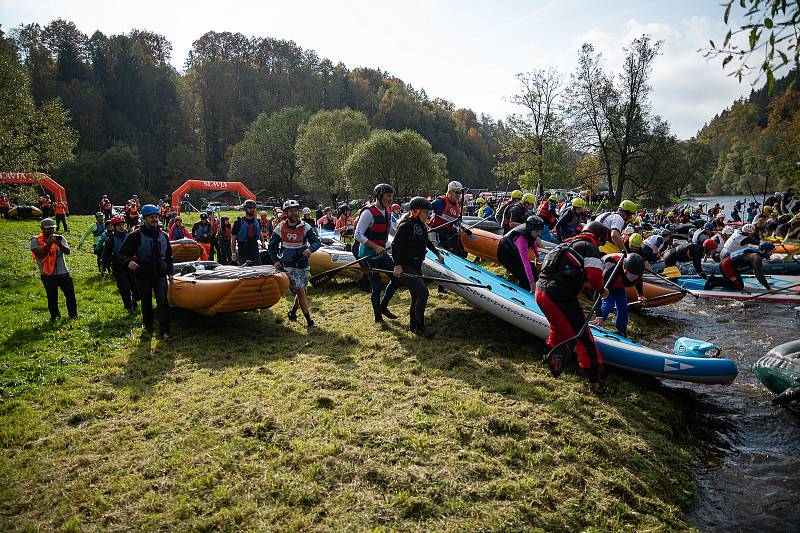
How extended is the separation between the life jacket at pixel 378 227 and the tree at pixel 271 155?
4953 cm

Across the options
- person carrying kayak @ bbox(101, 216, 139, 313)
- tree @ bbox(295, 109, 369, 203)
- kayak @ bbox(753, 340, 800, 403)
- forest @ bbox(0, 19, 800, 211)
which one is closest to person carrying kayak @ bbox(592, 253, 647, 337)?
kayak @ bbox(753, 340, 800, 403)

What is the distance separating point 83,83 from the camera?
55438 mm

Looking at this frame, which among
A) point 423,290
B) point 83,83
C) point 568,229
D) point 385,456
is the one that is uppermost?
point 83,83

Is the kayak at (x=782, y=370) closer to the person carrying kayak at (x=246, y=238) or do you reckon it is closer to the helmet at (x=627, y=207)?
the helmet at (x=627, y=207)

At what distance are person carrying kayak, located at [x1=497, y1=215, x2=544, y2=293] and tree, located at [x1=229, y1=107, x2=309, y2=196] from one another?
4940 centimetres

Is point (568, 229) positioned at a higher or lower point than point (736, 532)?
higher

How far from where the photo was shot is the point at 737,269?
10672mm

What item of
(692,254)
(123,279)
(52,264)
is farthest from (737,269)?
(52,264)

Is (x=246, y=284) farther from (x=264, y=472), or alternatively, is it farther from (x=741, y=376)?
(x=741, y=376)

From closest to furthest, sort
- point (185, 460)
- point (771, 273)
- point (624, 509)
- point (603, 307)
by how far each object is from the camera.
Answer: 1. point (624, 509)
2. point (185, 460)
3. point (603, 307)
4. point (771, 273)

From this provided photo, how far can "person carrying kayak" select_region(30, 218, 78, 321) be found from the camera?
7492 mm

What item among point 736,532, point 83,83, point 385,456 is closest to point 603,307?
point 736,532

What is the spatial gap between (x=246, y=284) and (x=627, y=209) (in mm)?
7089

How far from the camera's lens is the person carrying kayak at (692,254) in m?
12.2
